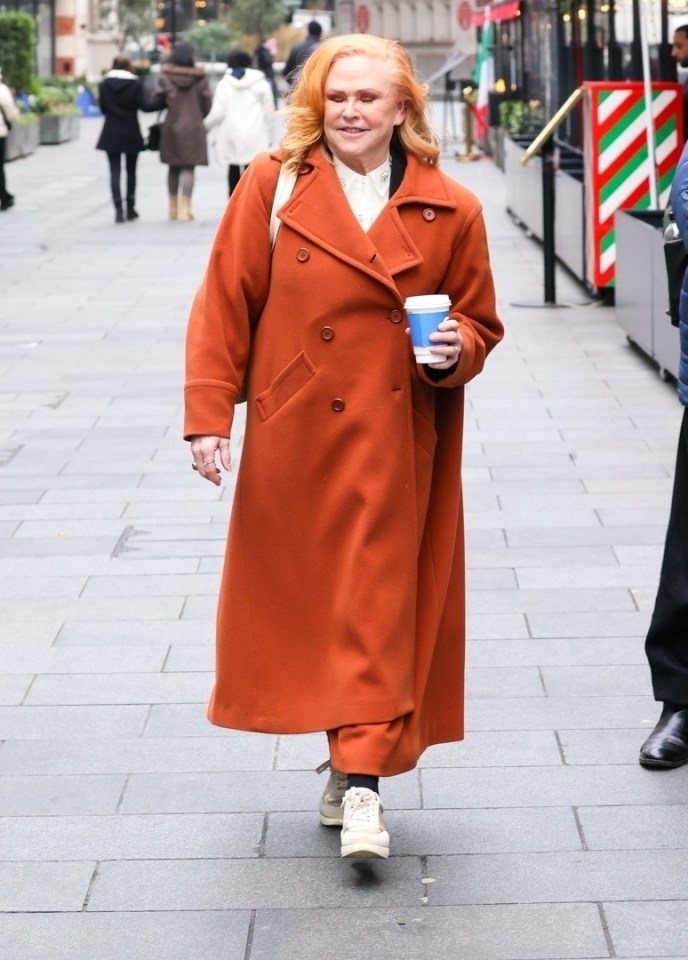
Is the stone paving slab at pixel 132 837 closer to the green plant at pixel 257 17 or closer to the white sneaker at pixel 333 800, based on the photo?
the white sneaker at pixel 333 800

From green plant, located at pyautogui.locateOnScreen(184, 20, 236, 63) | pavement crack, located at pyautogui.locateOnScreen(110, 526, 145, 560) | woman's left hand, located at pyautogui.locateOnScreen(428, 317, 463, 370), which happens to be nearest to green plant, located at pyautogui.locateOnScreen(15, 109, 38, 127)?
pavement crack, located at pyautogui.locateOnScreen(110, 526, 145, 560)

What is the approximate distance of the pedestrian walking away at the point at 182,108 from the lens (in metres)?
Result: 18.8

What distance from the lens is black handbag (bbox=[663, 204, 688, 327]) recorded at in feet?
14.2

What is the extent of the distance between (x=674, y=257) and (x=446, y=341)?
37.7 inches

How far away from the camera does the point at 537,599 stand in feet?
19.4

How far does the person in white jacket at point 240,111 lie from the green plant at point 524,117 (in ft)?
10.0

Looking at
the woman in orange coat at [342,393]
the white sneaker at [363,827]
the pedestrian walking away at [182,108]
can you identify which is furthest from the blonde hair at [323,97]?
the pedestrian walking away at [182,108]

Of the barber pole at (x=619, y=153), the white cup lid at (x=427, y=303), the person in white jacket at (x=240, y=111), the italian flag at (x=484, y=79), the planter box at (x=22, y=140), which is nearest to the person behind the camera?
the white cup lid at (x=427, y=303)

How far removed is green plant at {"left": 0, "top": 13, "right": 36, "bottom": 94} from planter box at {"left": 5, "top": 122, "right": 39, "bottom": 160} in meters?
1.45

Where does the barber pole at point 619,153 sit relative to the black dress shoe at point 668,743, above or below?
above

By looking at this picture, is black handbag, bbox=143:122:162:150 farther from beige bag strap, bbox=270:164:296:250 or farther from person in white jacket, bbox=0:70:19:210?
beige bag strap, bbox=270:164:296:250

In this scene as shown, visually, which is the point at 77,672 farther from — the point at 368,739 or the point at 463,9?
the point at 463,9

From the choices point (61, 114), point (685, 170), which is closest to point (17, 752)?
point (685, 170)

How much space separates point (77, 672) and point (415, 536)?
1.73 m
